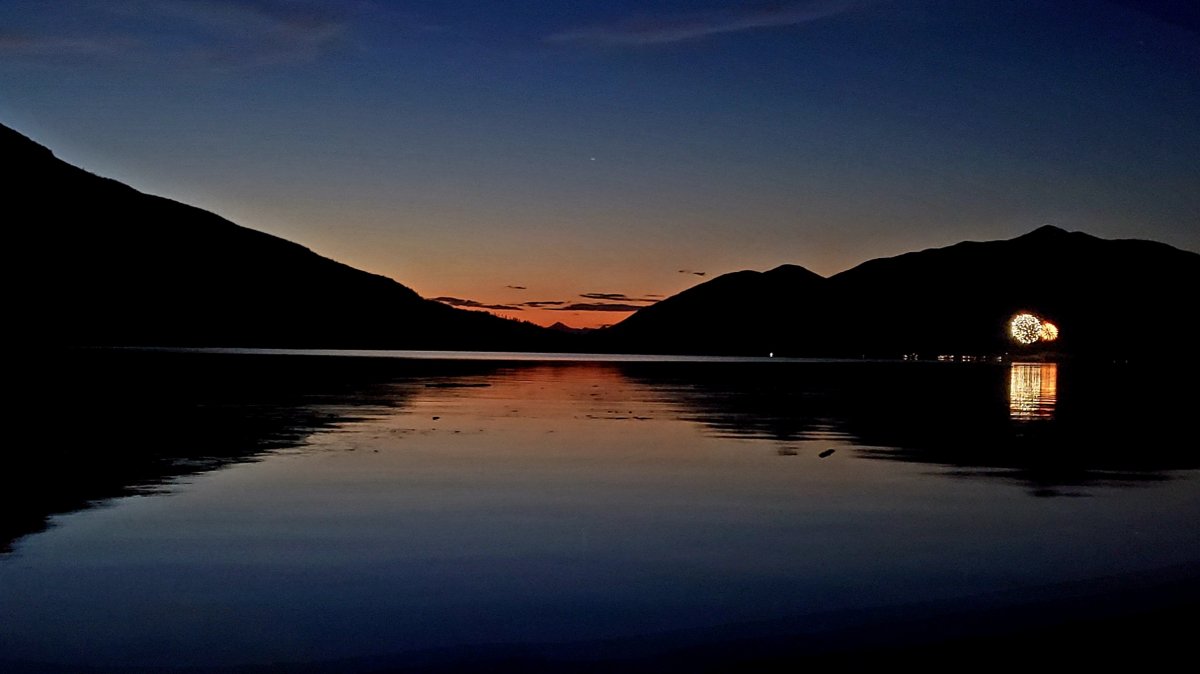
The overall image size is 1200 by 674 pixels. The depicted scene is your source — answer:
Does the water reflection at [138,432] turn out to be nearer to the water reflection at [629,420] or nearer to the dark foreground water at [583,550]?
the water reflection at [629,420]

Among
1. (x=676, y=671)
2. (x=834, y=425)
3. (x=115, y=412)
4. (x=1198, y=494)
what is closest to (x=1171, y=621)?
(x=676, y=671)

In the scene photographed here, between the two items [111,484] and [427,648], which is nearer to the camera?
[427,648]

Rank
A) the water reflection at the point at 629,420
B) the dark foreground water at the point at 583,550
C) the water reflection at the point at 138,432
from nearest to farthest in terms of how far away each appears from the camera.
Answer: the dark foreground water at the point at 583,550 → the water reflection at the point at 138,432 → the water reflection at the point at 629,420

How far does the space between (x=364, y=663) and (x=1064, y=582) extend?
829 centimetres

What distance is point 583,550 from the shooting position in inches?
573

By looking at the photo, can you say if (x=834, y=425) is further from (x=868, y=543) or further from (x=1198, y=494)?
(x=868, y=543)

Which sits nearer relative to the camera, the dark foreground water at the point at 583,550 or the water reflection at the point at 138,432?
the dark foreground water at the point at 583,550

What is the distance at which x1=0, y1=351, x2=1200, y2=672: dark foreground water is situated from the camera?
9797 millimetres

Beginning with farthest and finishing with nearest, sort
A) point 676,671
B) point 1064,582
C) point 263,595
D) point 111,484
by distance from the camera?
point 111,484 → point 1064,582 → point 263,595 → point 676,671

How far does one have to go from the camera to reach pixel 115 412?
127ft

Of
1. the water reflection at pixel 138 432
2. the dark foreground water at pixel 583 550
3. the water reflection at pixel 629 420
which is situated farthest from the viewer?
the water reflection at pixel 629 420

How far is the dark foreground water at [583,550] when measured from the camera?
9797 millimetres

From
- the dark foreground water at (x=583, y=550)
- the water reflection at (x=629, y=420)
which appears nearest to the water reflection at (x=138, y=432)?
the water reflection at (x=629, y=420)

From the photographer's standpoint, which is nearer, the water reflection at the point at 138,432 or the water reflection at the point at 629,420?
the water reflection at the point at 138,432
